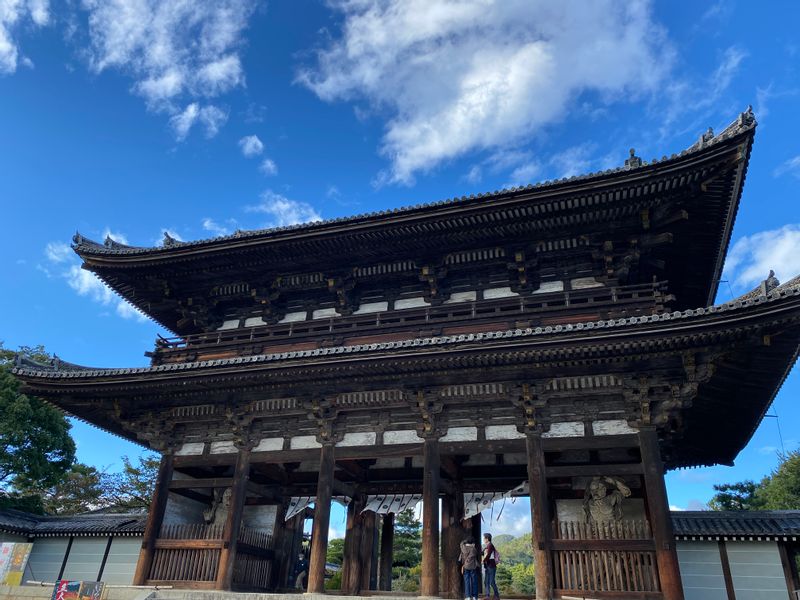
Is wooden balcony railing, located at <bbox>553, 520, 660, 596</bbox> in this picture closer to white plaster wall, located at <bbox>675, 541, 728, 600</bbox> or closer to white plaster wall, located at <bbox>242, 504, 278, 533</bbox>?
white plaster wall, located at <bbox>675, 541, 728, 600</bbox>

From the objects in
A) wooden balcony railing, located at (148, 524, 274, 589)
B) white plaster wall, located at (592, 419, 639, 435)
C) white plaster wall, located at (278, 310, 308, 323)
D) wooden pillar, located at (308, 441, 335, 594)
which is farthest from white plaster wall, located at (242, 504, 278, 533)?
white plaster wall, located at (592, 419, 639, 435)

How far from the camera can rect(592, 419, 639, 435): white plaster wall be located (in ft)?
40.2

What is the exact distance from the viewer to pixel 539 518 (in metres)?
11.6

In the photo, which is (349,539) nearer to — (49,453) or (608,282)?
(608,282)

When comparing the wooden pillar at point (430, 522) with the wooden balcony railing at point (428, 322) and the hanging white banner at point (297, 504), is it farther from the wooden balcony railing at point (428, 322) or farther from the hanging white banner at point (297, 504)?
the hanging white banner at point (297, 504)

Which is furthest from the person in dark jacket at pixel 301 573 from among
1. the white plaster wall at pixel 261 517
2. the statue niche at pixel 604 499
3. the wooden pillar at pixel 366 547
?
the statue niche at pixel 604 499

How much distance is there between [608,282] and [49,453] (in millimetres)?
22409

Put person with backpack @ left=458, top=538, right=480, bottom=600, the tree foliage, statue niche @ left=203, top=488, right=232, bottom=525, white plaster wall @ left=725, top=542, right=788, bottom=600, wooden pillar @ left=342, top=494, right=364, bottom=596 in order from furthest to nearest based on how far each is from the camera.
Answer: the tree foliage, statue niche @ left=203, top=488, right=232, bottom=525, wooden pillar @ left=342, top=494, right=364, bottom=596, white plaster wall @ left=725, top=542, right=788, bottom=600, person with backpack @ left=458, top=538, right=480, bottom=600

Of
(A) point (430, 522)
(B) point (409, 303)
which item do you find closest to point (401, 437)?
(A) point (430, 522)

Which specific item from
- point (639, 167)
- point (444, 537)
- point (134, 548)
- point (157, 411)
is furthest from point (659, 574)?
point (134, 548)

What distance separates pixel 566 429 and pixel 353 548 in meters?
7.39

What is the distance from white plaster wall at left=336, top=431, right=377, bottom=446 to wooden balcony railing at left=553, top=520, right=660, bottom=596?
4.71 m

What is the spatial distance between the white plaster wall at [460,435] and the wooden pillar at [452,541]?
8.80 feet

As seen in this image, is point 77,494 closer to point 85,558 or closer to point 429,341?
point 85,558
